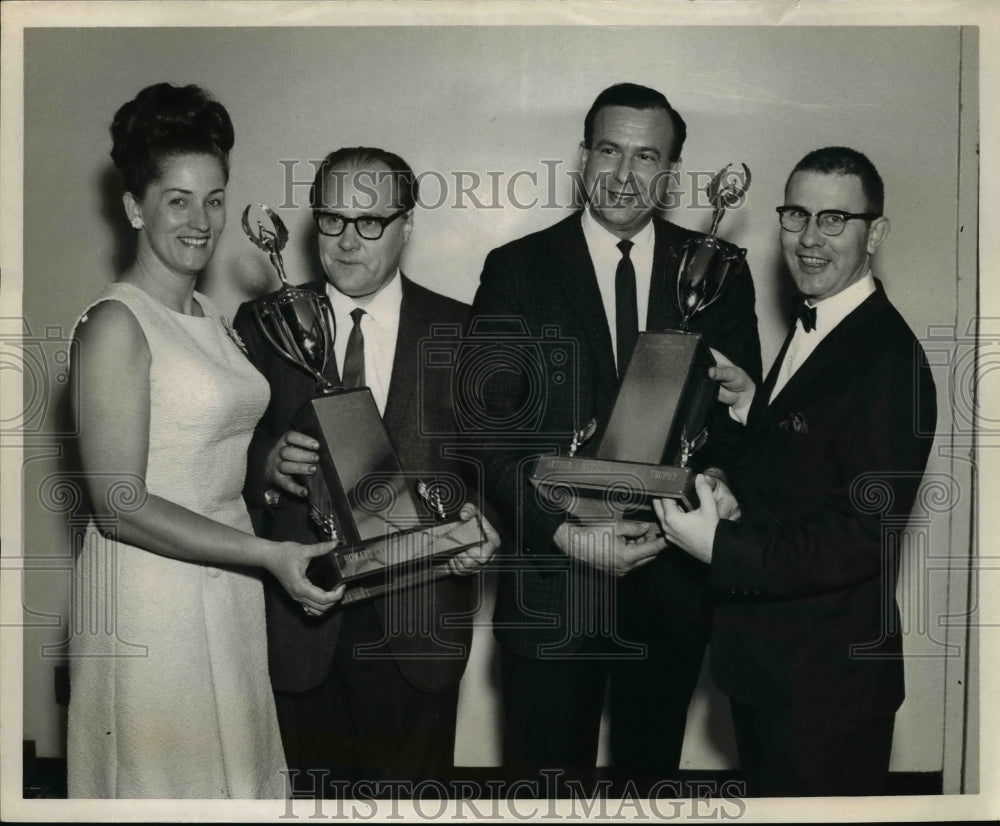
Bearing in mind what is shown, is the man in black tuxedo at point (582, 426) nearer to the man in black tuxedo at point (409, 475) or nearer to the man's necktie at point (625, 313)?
the man's necktie at point (625, 313)

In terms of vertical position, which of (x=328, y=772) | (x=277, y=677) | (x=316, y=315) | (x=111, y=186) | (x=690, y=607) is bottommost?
(x=328, y=772)

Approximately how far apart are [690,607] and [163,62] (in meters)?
1.71

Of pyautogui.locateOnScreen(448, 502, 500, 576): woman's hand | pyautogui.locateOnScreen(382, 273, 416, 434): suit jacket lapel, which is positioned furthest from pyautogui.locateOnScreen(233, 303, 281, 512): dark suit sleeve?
pyautogui.locateOnScreen(448, 502, 500, 576): woman's hand

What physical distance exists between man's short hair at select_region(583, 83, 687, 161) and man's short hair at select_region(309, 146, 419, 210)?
1.33ft

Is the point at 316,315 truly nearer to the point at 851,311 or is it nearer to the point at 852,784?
the point at 851,311

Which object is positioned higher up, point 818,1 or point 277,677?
point 818,1

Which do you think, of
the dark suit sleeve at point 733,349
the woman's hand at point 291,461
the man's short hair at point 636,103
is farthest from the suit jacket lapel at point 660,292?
the woman's hand at point 291,461

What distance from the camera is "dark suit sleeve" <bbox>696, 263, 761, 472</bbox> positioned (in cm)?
227

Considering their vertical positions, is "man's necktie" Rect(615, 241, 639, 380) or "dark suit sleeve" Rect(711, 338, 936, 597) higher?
"man's necktie" Rect(615, 241, 639, 380)

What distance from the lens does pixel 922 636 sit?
242 cm

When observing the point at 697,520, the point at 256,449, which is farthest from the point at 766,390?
the point at 256,449

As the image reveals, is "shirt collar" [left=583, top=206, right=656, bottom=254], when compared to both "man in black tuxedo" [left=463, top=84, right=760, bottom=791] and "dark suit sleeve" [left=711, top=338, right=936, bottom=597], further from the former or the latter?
"dark suit sleeve" [left=711, top=338, right=936, bottom=597]

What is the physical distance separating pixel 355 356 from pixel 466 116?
0.61 metres

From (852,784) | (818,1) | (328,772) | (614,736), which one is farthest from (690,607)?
(818,1)
